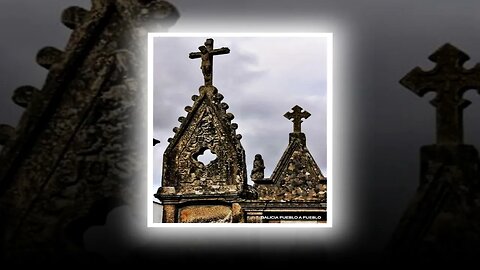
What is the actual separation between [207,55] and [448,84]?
34.9 ft

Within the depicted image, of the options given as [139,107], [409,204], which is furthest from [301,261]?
[139,107]

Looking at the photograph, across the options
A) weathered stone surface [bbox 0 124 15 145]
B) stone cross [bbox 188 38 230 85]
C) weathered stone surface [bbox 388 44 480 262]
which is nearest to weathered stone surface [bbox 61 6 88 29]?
weathered stone surface [bbox 0 124 15 145]

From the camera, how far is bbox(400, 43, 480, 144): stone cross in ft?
19.5

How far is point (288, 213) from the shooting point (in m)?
15.9

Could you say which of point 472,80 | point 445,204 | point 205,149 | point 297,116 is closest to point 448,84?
point 472,80

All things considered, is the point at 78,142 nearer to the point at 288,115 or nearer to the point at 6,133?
the point at 6,133

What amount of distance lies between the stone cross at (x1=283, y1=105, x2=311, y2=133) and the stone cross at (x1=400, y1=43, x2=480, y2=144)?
9.86 meters

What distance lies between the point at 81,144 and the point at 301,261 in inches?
107

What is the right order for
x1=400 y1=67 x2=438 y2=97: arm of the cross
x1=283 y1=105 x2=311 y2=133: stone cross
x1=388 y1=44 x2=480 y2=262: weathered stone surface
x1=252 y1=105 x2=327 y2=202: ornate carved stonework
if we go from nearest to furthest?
x1=388 y1=44 x2=480 y2=262: weathered stone surface < x1=400 y1=67 x2=438 y2=97: arm of the cross < x1=252 y1=105 x2=327 y2=202: ornate carved stonework < x1=283 y1=105 x2=311 y2=133: stone cross

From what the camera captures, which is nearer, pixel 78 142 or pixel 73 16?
pixel 78 142

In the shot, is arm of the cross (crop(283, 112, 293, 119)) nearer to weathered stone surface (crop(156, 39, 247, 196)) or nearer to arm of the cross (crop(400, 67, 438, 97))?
weathered stone surface (crop(156, 39, 247, 196))

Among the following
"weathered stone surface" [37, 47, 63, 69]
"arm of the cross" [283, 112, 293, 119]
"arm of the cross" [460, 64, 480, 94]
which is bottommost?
"arm of the cross" [460, 64, 480, 94]

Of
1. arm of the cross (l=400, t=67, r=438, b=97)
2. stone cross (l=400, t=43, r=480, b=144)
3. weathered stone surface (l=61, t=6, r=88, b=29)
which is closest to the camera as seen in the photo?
stone cross (l=400, t=43, r=480, b=144)

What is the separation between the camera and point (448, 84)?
20.0 ft
